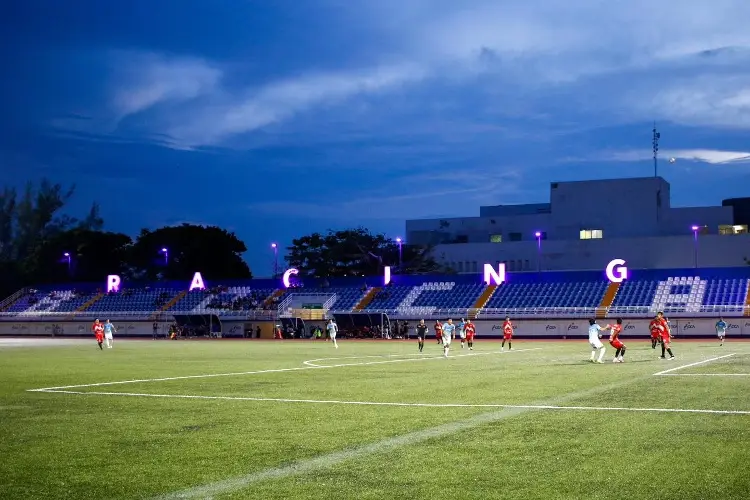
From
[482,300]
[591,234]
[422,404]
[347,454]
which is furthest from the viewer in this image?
[591,234]

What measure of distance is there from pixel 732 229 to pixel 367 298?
38.9 meters

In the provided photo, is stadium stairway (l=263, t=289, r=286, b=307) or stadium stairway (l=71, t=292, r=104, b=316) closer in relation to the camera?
stadium stairway (l=263, t=289, r=286, b=307)

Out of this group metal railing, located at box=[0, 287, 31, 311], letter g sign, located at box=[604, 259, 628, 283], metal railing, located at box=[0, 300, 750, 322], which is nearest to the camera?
metal railing, located at box=[0, 300, 750, 322]

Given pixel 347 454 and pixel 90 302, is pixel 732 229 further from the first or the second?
pixel 347 454

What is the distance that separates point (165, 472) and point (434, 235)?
9499cm

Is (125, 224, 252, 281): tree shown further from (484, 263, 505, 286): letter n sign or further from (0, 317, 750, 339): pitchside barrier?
(484, 263, 505, 286): letter n sign

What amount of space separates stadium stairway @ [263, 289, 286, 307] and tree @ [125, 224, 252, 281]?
1304 inches

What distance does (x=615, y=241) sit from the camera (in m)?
85.0

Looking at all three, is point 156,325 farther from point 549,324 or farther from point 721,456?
point 721,456

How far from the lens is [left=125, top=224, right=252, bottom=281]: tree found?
12044 cm

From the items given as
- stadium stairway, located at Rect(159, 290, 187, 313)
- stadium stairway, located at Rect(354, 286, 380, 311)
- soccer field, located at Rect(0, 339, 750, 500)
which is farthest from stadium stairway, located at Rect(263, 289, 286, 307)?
soccer field, located at Rect(0, 339, 750, 500)

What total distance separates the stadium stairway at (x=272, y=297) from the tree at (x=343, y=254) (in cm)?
1907

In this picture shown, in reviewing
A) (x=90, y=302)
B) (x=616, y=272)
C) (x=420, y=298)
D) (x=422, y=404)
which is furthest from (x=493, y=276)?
(x=422, y=404)

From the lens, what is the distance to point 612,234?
89.9 m
